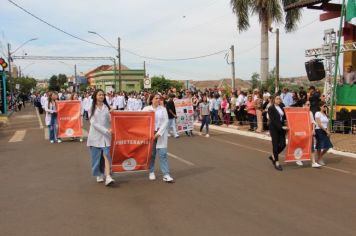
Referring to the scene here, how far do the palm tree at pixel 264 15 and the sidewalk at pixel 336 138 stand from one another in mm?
8646

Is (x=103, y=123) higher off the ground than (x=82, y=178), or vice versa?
(x=103, y=123)

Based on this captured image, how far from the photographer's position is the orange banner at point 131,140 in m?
8.62

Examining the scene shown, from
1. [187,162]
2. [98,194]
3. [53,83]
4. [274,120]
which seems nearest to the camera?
[98,194]

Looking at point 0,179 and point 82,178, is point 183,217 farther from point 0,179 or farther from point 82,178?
point 0,179

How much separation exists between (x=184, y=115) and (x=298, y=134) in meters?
8.47

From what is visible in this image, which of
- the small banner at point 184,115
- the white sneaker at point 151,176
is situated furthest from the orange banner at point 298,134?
the small banner at point 184,115

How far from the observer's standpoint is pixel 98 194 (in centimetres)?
767

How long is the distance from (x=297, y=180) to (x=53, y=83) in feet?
454

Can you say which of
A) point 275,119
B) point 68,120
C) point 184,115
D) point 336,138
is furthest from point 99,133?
point 184,115

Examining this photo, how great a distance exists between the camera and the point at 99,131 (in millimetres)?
8344

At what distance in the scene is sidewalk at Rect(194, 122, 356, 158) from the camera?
13094 mm

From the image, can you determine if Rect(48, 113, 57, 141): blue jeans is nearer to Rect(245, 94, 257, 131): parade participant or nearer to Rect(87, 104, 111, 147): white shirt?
Rect(87, 104, 111, 147): white shirt

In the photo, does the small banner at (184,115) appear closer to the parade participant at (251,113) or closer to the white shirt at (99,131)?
the parade participant at (251,113)

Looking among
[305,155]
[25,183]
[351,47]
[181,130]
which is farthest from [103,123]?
[351,47]
